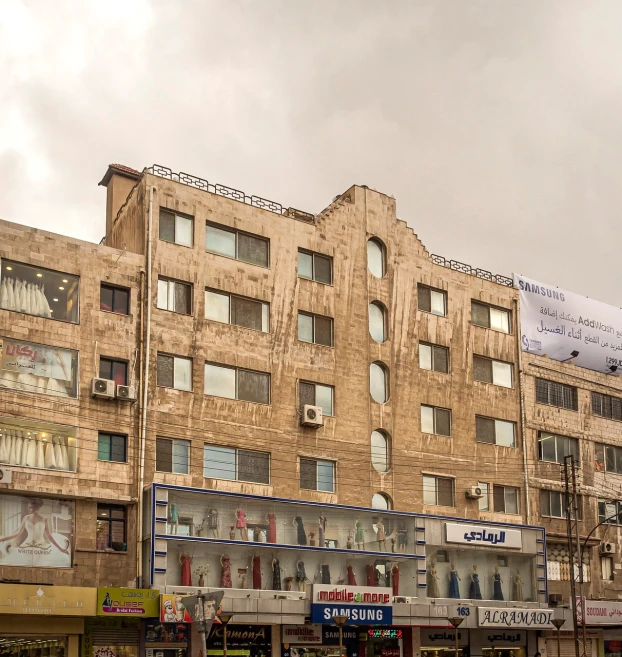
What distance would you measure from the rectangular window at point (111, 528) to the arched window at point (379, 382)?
1372 cm

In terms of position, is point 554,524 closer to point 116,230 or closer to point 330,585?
point 330,585

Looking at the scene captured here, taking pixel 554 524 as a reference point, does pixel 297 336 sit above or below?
above

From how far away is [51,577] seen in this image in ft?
121

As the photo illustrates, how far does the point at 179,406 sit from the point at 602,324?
27624 millimetres

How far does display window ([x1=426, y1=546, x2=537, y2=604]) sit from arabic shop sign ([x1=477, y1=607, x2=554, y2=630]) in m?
1.21

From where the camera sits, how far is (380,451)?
4700 centimetres

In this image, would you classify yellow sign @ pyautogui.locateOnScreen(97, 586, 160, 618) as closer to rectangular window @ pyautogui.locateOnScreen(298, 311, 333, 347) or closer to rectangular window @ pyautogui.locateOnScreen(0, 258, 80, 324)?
rectangular window @ pyautogui.locateOnScreen(0, 258, 80, 324)

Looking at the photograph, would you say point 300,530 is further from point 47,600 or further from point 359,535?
point 47,600

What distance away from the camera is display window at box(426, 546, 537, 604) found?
4641 centimetres

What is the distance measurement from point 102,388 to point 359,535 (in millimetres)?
13068

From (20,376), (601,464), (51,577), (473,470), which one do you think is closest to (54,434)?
(20,376)

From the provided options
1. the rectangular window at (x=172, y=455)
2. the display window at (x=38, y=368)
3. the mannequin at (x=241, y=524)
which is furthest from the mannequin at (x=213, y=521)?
the display window at (x=38, y=368)

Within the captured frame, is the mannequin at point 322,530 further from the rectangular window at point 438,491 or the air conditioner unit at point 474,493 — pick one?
the air conditioner unit at point 474,493

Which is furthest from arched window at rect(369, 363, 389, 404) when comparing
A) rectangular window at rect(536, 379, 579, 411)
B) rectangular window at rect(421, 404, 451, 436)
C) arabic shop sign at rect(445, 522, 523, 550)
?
rectangular window at rect(536, 379, 579, 411)
